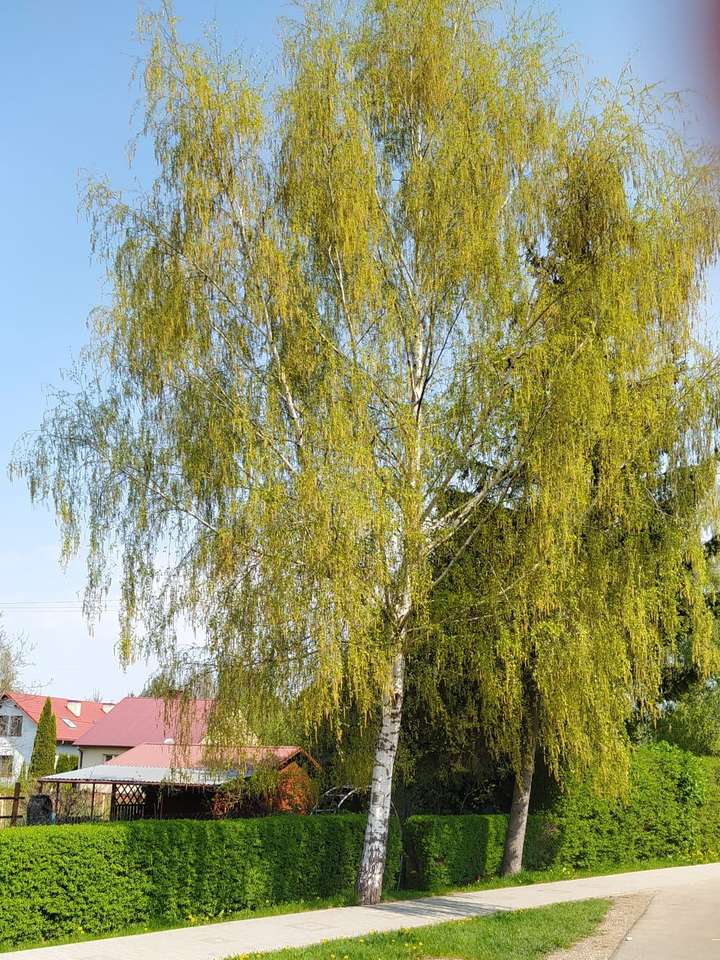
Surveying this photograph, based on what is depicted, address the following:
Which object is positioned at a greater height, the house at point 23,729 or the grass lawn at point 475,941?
the house at point 23,729

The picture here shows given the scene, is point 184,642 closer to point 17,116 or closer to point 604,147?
point 17,116

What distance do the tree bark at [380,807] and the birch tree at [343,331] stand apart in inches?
1.4

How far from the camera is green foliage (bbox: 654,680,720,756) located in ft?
73.1

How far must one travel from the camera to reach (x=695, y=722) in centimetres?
2366

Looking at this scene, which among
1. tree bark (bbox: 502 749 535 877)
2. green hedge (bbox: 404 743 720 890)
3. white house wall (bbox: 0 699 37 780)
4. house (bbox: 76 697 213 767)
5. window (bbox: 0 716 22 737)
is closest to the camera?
green hedge (bbox: 404 743 720 890)

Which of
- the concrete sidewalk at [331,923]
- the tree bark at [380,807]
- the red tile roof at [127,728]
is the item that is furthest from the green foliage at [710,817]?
the red tile roof at [127,728]

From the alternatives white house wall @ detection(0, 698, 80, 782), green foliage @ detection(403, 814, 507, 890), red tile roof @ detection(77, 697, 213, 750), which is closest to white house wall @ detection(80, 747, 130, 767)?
red tile roof @ detection(77, 697, 213, 750)

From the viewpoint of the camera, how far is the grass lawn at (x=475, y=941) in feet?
31.1

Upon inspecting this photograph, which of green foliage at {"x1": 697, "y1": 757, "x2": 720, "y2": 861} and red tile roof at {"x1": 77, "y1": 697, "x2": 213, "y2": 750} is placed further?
red tile roof at {"x1": 77, "y1": 697, "x2": 213, "y2": 750}

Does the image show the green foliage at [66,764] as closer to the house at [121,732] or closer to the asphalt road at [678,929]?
the house at [121,732]

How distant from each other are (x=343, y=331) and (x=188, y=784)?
25.7 feet

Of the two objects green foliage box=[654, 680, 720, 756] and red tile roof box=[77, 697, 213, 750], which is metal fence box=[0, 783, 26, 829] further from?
red tile roof box=[77, 697, 213, 750]

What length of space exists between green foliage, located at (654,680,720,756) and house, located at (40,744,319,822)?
8371 millimetres

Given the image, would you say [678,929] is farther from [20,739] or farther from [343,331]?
[20,739]
